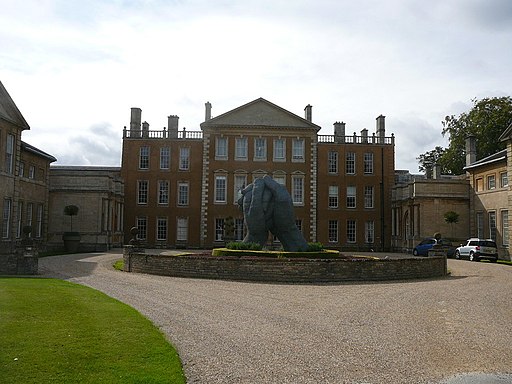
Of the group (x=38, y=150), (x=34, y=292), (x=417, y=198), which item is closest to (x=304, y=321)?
(x=34, y=292)

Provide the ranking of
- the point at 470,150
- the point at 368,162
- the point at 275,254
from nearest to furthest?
the point at 275,254 → the point at 470,150 → the point at 368,162

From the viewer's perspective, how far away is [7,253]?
61.4ft

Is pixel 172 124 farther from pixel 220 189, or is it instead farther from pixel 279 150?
pixel 279 150

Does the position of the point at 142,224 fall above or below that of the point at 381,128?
below

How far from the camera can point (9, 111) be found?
93.1 ft

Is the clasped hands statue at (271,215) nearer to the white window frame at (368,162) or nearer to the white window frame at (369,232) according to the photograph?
the white window frame at (369,232)

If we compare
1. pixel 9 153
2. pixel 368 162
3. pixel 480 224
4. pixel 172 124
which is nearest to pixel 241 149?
pixel 172 124

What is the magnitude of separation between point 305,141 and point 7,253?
32122mm

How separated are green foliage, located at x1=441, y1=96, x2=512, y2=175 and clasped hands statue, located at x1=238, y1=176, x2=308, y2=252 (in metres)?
25.6

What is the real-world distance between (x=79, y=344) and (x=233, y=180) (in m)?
39.2

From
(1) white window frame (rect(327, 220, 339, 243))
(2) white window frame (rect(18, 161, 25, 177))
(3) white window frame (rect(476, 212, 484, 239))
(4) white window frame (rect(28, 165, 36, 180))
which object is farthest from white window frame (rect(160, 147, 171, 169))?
(3) white window frame (rect(476, 212, 484, 239))

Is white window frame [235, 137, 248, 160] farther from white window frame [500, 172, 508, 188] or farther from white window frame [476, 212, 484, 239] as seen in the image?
white window frame [500, 172, 508, 188]

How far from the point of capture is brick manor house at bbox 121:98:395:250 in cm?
4644

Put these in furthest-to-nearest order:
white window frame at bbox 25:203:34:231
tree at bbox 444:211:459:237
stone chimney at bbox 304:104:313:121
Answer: stone chimney at bbox 304:104:313:121 → tree at bbox 444:211:459:237 → white window frame at bbox 25:203:34:231
